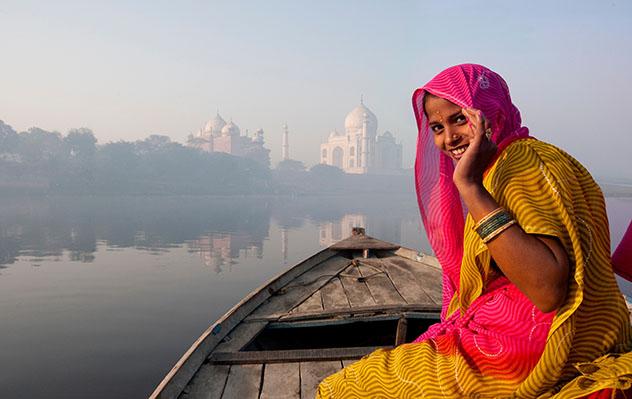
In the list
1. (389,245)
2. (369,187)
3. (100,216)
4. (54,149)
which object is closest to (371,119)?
(369,187)

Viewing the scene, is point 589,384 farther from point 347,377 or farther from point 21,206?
point 21,206

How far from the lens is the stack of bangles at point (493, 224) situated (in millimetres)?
883

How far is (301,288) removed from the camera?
3998 millimetres

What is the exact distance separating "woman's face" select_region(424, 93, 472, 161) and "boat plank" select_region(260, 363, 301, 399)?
4.86ft

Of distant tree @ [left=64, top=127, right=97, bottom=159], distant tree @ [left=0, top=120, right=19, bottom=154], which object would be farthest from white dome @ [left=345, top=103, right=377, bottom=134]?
distant tree @ [left=0, top=120, right=19, bottom=154]

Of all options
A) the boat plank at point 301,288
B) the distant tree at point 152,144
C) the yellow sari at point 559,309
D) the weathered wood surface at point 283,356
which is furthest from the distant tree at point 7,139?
the yellow sari at point 559,309

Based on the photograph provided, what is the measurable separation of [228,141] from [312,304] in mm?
82213

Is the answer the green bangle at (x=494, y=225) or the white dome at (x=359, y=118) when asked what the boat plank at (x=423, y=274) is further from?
the white dome at (x=359, y=118)

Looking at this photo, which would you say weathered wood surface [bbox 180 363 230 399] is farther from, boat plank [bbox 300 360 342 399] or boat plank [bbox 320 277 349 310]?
boat plank [bbox 320 277 349 310]

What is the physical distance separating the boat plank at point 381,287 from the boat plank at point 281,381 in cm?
138

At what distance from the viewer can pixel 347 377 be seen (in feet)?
4.66

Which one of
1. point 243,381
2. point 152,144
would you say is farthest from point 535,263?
point 152,144

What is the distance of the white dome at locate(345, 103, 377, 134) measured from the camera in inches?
3725

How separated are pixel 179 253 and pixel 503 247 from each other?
18.1 meters
